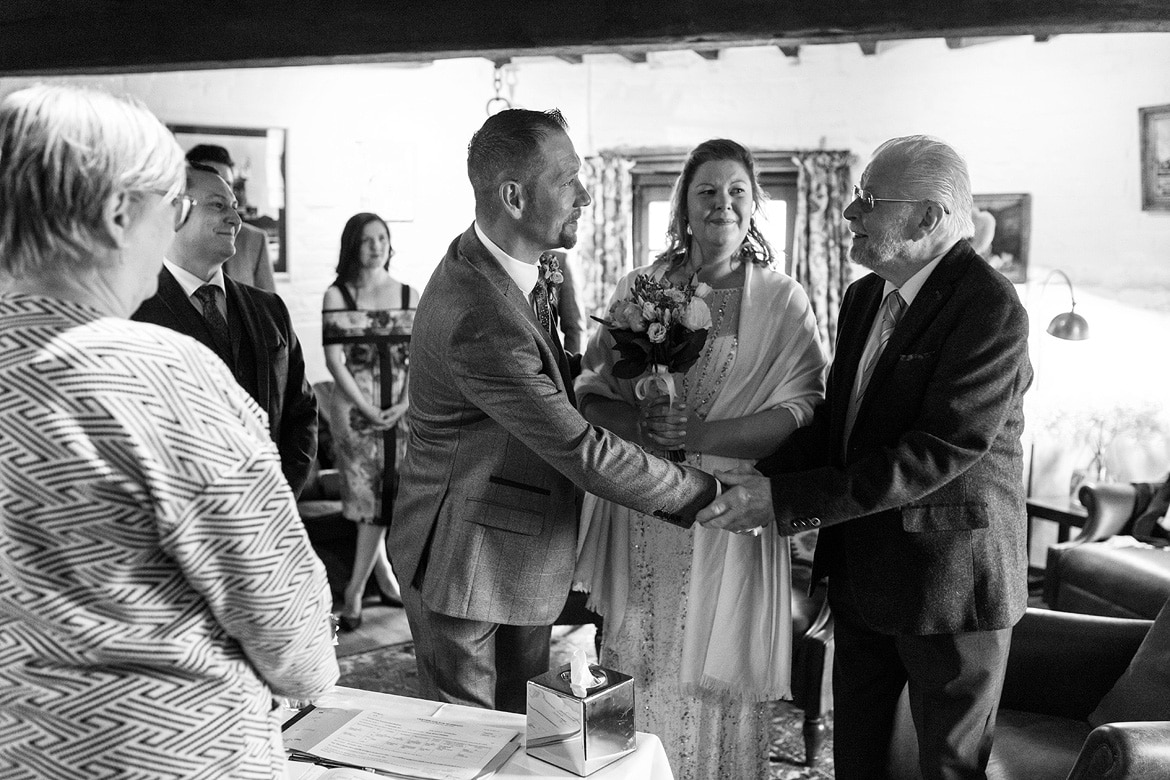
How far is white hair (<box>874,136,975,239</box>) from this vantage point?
2.60 m

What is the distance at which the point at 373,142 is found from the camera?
25.2ft

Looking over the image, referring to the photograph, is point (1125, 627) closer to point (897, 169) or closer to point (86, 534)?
point (897, 169)


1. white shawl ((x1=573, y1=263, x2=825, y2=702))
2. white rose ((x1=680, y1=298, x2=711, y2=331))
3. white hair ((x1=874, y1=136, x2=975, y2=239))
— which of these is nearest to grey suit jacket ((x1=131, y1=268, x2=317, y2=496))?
white shawl ((x1=573, y1=263, x2=825, y2=702))

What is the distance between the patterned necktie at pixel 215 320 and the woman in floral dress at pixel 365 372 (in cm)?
275

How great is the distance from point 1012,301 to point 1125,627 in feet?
3.76

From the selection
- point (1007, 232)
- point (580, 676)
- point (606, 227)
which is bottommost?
point (580, 676)

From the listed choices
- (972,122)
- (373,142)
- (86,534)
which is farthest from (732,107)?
(86,534)

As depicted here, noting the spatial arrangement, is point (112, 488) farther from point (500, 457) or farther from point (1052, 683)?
point (1052, 683)

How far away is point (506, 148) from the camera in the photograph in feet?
8.46

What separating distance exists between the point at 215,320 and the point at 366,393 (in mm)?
2870

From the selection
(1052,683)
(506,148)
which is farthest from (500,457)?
(1052,683)

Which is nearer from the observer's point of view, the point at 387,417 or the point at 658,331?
the point at 658,331

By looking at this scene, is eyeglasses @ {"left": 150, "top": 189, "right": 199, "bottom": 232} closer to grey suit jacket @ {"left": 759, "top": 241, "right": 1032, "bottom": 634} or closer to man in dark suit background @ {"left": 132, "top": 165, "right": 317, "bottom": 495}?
man in dark suit background @ {"left": 132, "top": 165, "right": 317, "bottom": 495}

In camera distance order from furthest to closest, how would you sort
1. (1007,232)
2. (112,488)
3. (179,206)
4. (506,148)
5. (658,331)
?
(1007,232) < (658,331) < (506,148) < (179,206) < (112,488)
